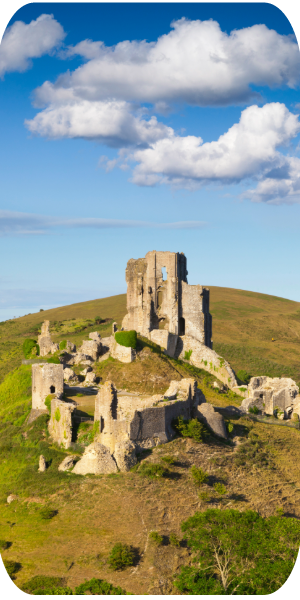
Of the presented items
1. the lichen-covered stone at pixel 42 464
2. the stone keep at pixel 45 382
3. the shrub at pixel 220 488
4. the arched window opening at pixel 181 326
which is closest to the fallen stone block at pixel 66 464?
the lichen-covered stone at pixel 42 464

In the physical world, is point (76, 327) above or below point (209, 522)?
above

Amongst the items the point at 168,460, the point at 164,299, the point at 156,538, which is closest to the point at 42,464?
the point at 168,460

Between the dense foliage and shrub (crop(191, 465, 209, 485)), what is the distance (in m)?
4.82

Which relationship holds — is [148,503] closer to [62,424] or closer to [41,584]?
[41,584]

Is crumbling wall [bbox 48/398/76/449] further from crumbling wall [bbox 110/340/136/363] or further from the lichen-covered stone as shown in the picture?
crumbling wall [bbox 110/340/136/363]

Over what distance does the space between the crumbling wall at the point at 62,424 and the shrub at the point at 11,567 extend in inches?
372

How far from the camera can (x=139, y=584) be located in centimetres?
2181

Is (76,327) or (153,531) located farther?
(76,327)

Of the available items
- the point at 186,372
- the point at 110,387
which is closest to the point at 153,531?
the point at 110,387

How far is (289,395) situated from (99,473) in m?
24.8

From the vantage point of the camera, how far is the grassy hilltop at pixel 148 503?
2195 cm

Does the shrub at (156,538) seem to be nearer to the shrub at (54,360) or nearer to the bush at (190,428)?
the bush at (190,428)

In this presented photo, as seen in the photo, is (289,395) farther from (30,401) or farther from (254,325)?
(254,325)

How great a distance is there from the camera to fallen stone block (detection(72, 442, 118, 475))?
29.1 meters
